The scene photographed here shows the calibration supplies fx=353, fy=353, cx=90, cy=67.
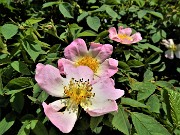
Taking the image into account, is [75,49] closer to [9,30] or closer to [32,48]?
[32,48]

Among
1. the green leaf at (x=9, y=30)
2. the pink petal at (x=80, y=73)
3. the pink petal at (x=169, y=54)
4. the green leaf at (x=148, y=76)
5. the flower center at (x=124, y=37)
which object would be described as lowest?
the pink petal at (x=169, y=54)

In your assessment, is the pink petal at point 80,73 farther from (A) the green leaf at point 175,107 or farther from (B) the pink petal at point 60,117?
(A) the green leaf at point 175,107

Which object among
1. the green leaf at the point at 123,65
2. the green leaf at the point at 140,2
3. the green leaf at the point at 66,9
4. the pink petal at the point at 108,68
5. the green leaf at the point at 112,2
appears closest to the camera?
the pink petal at the point at 108,68

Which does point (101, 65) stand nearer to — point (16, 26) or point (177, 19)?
point (16, 26)

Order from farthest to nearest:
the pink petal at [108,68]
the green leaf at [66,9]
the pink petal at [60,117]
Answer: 1. the green leaf at [66,9]
2. the pink petal at [108,68]
3. the pink petal at [60,117]

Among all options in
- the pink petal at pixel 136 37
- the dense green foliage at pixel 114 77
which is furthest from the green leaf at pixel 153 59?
the pink petal at pixel 136 37

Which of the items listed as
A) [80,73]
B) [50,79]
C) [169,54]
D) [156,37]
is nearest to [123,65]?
[80,73]
